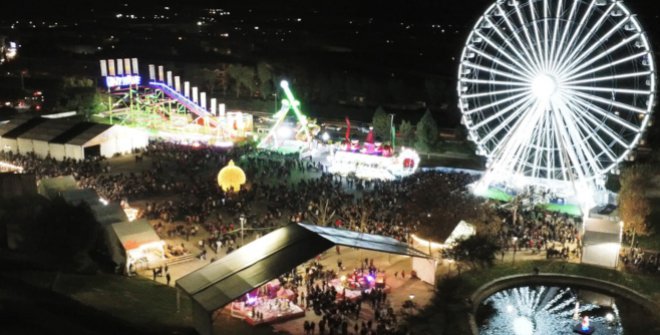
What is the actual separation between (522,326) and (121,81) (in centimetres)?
4287

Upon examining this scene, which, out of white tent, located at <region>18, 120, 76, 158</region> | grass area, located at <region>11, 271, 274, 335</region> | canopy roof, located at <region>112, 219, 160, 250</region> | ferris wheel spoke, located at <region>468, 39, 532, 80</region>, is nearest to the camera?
grass area, located at <region>11, 271, 274, 335</region>

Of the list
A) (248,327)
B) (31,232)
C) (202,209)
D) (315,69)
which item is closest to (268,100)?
(315,69)

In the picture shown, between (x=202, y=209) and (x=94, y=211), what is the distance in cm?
603

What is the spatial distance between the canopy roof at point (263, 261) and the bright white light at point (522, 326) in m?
4.14

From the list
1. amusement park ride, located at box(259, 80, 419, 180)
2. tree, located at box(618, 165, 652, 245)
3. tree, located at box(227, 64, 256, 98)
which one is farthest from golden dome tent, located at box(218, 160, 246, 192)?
tree, located at box(227, 64, 256, 98)

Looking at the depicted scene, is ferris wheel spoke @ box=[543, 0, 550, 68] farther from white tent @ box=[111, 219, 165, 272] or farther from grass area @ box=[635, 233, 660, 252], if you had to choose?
white tent @ box=[111, 219, 165, 272]

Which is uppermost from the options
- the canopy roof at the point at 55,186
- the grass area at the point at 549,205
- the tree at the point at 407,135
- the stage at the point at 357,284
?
the tree at the point at 407,135

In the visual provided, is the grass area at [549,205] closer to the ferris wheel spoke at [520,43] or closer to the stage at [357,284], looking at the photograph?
the ferris wheel spoke at [520,43]

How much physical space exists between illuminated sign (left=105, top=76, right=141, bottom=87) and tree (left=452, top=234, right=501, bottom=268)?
38375mm

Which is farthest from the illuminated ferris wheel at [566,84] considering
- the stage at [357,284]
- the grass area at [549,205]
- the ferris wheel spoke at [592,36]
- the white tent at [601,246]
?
the stage at [357,284]

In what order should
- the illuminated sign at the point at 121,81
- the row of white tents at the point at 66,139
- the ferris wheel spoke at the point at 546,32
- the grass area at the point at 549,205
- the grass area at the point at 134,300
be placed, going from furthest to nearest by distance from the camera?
the illuminated sign at the point at 121,81
the row of white tents at the point at 66,139
the grass area at the point at 549,205
the ferris wheel spoke at the point at 546,32
the grass area at the point at 134,300

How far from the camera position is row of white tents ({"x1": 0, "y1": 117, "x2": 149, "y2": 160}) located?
46219 mm

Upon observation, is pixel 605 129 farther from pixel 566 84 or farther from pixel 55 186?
pixel 55 186

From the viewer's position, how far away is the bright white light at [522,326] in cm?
2258
